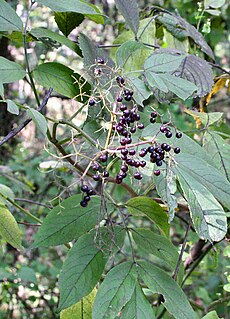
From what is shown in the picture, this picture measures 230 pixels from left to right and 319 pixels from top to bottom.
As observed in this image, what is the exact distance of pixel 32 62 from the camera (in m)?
2.42

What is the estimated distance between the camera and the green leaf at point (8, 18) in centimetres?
74

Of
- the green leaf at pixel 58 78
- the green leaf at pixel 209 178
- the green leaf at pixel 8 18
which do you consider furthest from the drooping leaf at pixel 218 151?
the green leaf at pixel 8 18

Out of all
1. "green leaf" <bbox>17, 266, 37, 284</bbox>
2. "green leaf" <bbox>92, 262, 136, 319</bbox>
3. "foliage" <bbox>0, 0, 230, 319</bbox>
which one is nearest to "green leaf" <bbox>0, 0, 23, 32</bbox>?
"foliage" <bbox>0, 0, 230, 319</bbox>

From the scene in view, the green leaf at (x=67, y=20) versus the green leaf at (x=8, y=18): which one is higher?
the green leaf at (x=8, y=18)

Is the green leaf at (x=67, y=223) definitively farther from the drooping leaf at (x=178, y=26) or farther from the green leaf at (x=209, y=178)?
the drooping leaf at (x=178, y=26)

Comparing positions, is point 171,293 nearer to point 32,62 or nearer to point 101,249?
point 101,249

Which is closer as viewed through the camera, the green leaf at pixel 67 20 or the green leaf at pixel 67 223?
the green leaf at pixel 67 223

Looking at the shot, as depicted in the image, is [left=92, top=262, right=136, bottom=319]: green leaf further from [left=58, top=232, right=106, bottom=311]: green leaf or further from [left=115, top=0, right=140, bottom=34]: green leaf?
[left=115, top=0, right=140, bottom=34]: green leaf

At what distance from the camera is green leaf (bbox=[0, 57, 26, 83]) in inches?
29.1

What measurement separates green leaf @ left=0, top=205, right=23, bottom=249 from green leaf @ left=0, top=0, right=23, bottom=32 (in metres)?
0.27

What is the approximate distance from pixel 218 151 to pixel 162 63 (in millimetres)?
178

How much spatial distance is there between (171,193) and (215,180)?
62mm

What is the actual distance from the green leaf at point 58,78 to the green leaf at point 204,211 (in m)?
0.24

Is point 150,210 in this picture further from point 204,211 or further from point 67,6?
point 67,6
